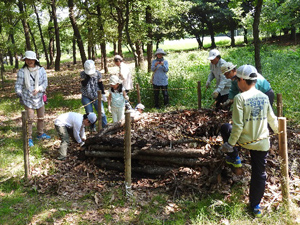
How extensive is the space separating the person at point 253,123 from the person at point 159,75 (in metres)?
4.97

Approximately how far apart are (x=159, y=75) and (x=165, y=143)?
3981 mm

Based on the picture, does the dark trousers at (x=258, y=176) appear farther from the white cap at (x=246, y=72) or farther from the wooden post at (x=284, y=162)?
the white cap at (x=246, y=72)

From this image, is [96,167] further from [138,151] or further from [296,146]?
[296,146]

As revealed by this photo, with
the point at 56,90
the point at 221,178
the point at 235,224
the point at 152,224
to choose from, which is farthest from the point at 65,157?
the point at 56,90

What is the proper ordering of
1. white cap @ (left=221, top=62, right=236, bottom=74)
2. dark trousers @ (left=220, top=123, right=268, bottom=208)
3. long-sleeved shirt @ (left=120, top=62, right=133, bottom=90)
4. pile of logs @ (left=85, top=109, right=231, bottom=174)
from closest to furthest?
dark trousers @ (left=220, top=123, right=268, bottom=208) → pile of logs @ (left=85, top=109, right=231, bottom=174) → white cap @ (left=221, top=62, right=236, bottom=74) → long-sleeved shirt @ (left=120, top=62, right=133, bottom=90)

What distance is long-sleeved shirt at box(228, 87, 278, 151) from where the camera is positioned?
3.57 m

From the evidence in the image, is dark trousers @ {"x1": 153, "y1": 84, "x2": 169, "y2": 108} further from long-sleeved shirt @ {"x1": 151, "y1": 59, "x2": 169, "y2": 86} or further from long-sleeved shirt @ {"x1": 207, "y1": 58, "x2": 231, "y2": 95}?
long-sleeved shirt @ {"x1": 207, "y1": 58, "x2": 231, "y2": 95}

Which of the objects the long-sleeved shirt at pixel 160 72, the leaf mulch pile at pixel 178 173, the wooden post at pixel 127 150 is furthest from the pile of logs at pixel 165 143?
the long-sleeved shirt at pixel 160 72

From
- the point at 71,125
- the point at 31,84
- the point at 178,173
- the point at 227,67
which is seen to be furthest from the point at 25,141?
the point at 227,67

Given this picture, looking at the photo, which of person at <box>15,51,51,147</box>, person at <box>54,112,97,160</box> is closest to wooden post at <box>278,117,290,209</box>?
person at <box>54,112,97,160</box>

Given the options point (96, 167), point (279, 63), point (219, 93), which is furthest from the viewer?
point (279, 63)

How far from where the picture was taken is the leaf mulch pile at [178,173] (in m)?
4.52

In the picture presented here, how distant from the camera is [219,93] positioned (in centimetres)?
675

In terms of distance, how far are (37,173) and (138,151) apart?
2.07 meters
